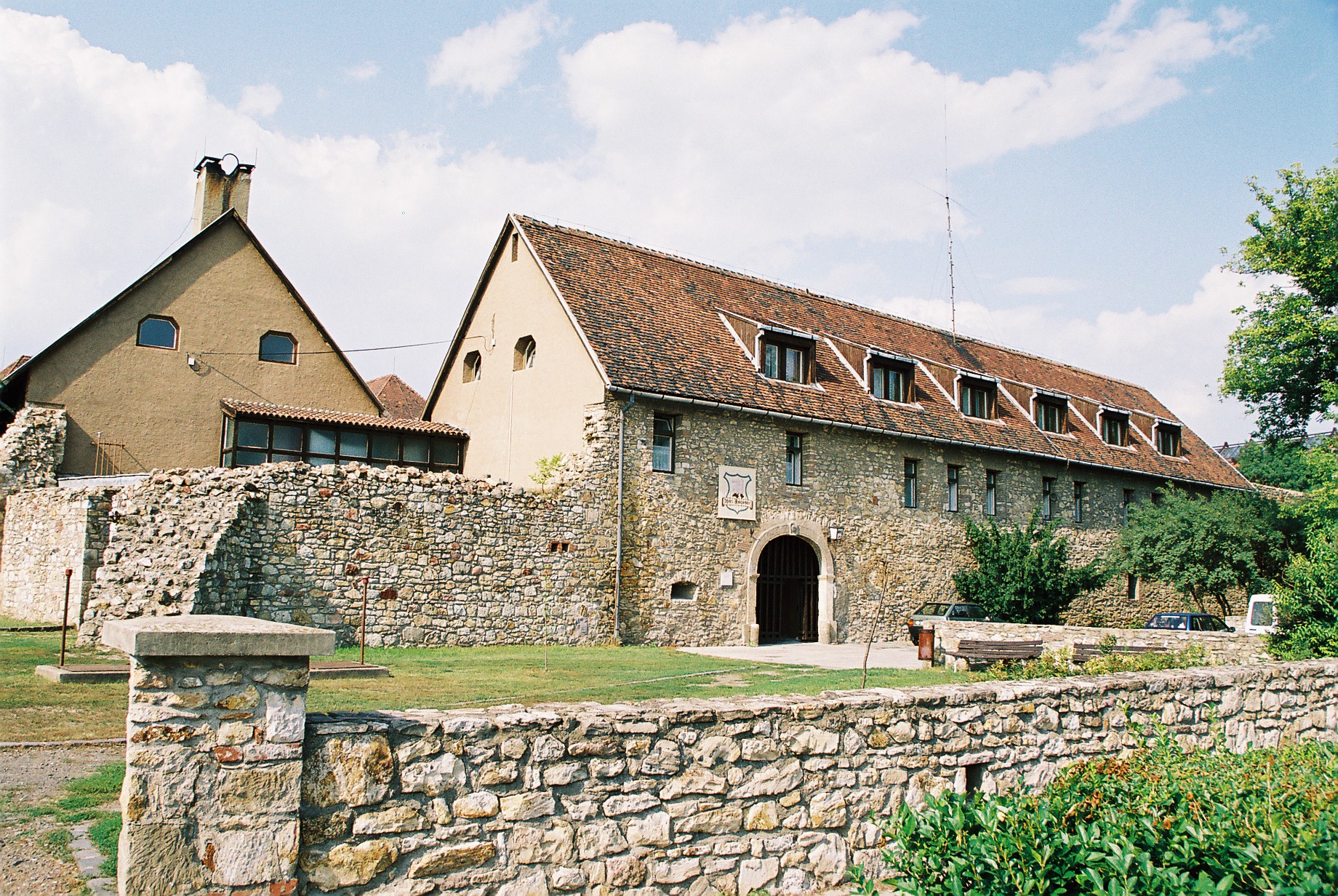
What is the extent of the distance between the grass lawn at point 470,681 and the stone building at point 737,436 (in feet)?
11.4

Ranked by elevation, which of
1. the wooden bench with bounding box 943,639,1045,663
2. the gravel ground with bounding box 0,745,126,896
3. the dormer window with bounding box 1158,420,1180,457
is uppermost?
the dormer window with bounding box 1158,420,1180,457

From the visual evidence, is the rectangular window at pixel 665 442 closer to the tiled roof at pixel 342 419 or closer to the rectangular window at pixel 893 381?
the tiled roof at pixel 342 419

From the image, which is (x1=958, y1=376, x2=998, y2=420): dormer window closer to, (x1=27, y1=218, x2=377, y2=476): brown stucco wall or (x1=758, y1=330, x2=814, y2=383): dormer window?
(x1=758, y1=330, x2=814, y2=383): dormer window

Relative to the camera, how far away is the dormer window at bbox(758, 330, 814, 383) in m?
24.2

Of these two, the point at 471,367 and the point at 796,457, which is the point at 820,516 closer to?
the point at 796,457

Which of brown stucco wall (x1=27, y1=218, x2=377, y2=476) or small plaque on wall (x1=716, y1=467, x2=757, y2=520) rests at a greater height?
brown stucco wall (x1=27, y1=218, x2=377, y2=476)

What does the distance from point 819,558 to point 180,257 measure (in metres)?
19.2

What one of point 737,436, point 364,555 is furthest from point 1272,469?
point 364,555

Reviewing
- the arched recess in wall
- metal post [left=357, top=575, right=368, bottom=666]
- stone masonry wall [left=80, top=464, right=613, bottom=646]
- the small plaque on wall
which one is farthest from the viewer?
the arched recess in wall

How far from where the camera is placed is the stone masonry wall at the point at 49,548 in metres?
17.9

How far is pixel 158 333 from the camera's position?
25719 millimetres

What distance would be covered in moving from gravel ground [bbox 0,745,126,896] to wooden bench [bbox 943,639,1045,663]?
12.9m

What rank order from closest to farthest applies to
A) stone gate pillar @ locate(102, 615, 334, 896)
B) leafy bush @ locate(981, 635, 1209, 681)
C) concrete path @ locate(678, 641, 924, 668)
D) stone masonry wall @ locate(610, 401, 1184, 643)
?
stone gate pillar @ locate(102, 615, 334, 896), leafy bush @ locate(981, 635, 1209, 681), concrete path @ locate(678, 641, 924, 668), stone masonry wall @ locate(610, 401, 1184, 643)

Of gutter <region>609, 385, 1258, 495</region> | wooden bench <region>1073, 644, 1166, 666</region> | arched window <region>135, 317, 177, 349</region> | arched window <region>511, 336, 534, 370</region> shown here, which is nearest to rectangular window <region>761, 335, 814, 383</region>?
gutter <region>609, 385, 1258, 495</region>
